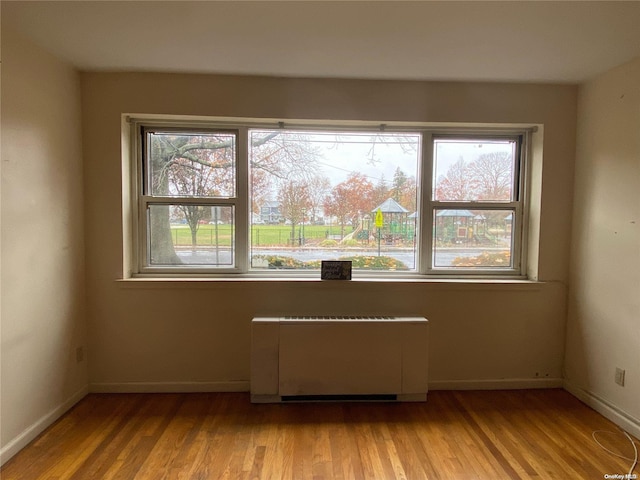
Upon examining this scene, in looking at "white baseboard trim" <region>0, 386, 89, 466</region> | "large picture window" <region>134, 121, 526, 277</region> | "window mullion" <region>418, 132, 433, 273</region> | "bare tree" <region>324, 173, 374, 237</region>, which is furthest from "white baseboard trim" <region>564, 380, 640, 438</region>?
"white baseboard trim" <region>0, 386, 89, 466</region>

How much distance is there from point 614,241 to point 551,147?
0.81 meters

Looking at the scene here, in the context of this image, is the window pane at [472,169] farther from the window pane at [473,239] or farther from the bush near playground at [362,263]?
the bush near playground at [362,263]

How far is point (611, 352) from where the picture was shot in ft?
7.19

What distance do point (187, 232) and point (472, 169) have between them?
2376 mm

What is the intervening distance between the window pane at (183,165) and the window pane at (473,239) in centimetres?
187

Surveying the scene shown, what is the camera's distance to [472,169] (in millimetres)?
2660

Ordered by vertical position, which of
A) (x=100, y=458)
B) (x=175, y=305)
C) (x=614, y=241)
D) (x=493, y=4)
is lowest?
(x=100, y=458)

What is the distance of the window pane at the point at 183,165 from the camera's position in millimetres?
2543

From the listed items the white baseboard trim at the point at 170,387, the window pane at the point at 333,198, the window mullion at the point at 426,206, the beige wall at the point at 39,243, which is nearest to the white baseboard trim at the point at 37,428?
the beige wall at the point at 39,243

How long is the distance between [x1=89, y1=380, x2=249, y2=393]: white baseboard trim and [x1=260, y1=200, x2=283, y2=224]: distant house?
1.27 metres

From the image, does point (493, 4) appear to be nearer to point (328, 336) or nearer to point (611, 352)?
point (328, 336)

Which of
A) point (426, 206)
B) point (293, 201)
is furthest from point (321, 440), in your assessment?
point (426, 206)

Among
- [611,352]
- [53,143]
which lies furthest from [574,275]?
[53,143]

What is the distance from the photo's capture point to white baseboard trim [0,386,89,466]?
1752mm
